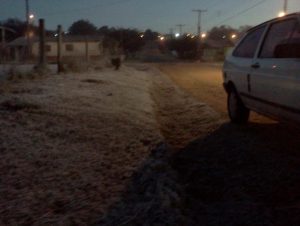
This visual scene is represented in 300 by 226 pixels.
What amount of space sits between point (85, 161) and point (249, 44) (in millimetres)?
3538

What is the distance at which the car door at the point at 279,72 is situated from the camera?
20.4ft

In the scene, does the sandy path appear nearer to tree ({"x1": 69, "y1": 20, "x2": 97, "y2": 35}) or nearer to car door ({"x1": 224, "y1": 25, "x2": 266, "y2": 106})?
car door ({"x1": 224, "y1": 25, "x2": 266, "y2": 106})

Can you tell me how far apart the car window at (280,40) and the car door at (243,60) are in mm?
345

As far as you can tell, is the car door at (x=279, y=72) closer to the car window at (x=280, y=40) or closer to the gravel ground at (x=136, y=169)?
the car window at (x=280, y=40)

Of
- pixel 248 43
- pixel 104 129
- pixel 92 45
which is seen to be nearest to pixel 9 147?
pixel 104 129

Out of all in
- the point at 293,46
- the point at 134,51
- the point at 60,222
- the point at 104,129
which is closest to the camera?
the point at 60,222

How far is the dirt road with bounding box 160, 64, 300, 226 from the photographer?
15.8 ft

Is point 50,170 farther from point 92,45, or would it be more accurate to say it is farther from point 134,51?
point 134,51

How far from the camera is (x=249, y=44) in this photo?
8461 mm

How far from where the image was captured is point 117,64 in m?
28.8

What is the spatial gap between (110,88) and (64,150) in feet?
27.0

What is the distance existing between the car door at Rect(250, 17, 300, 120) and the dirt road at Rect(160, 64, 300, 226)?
1.73ft

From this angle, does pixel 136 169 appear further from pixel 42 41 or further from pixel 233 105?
pixel 42 41

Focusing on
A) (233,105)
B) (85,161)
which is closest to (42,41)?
(233,105)
